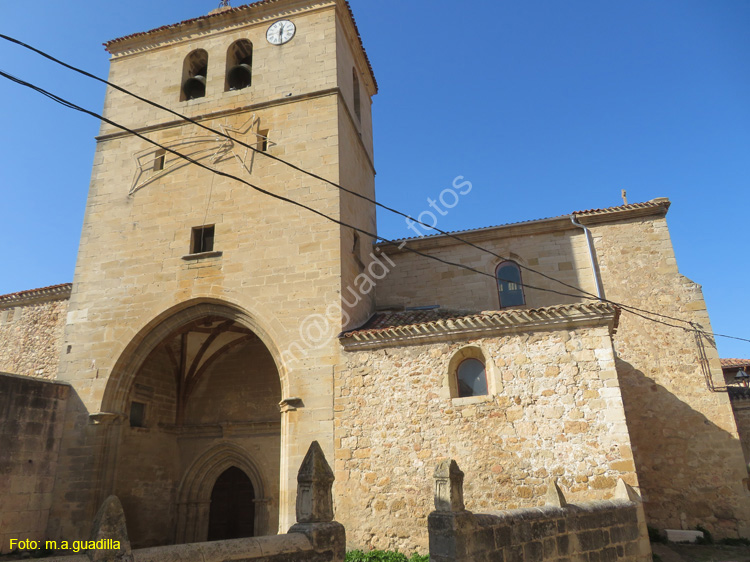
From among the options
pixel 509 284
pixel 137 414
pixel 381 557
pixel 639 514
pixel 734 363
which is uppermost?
pixel 509 284

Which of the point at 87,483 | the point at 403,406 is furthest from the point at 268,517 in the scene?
the point at 403,406

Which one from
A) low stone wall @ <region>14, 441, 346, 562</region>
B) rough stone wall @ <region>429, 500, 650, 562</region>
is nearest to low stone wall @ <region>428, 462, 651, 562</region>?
rough stone wall @ <region>429, 500, 650, 562</region>

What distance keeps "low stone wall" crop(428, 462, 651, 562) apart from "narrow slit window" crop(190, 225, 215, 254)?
8.21 m

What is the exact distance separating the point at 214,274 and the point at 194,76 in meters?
6.22

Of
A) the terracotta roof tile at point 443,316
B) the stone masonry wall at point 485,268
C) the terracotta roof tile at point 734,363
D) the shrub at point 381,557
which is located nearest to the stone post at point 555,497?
the shrub at point 381,557

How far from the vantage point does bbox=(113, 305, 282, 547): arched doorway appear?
11781mm

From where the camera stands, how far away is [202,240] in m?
12.0

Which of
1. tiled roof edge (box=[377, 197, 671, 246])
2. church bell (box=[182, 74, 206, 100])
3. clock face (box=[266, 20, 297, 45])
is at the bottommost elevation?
tiled roof edge (box=[377, 197, 671, 246])

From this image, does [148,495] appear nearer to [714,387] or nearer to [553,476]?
[553,476]

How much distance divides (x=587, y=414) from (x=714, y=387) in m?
5.04

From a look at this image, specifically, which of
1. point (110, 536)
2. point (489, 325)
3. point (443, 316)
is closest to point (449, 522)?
point (110, 536)

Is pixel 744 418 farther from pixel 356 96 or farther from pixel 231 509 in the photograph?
pixel 356 96

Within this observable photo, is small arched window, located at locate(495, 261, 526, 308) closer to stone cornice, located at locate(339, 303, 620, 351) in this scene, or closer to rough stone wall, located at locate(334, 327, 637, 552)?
stone cornice, located at locate(339, 303, 620, 351)

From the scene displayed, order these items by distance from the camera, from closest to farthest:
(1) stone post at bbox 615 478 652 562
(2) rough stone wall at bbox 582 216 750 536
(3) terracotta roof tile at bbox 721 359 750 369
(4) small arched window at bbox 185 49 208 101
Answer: (1) stone post at bbox 615 478 652 562
(2) rough stone wall at bbox 582 216 750 536
(4) small arched window at bbox 185 49 208 101
(3) terracotta roof tile at bbox 721 359 750 369
